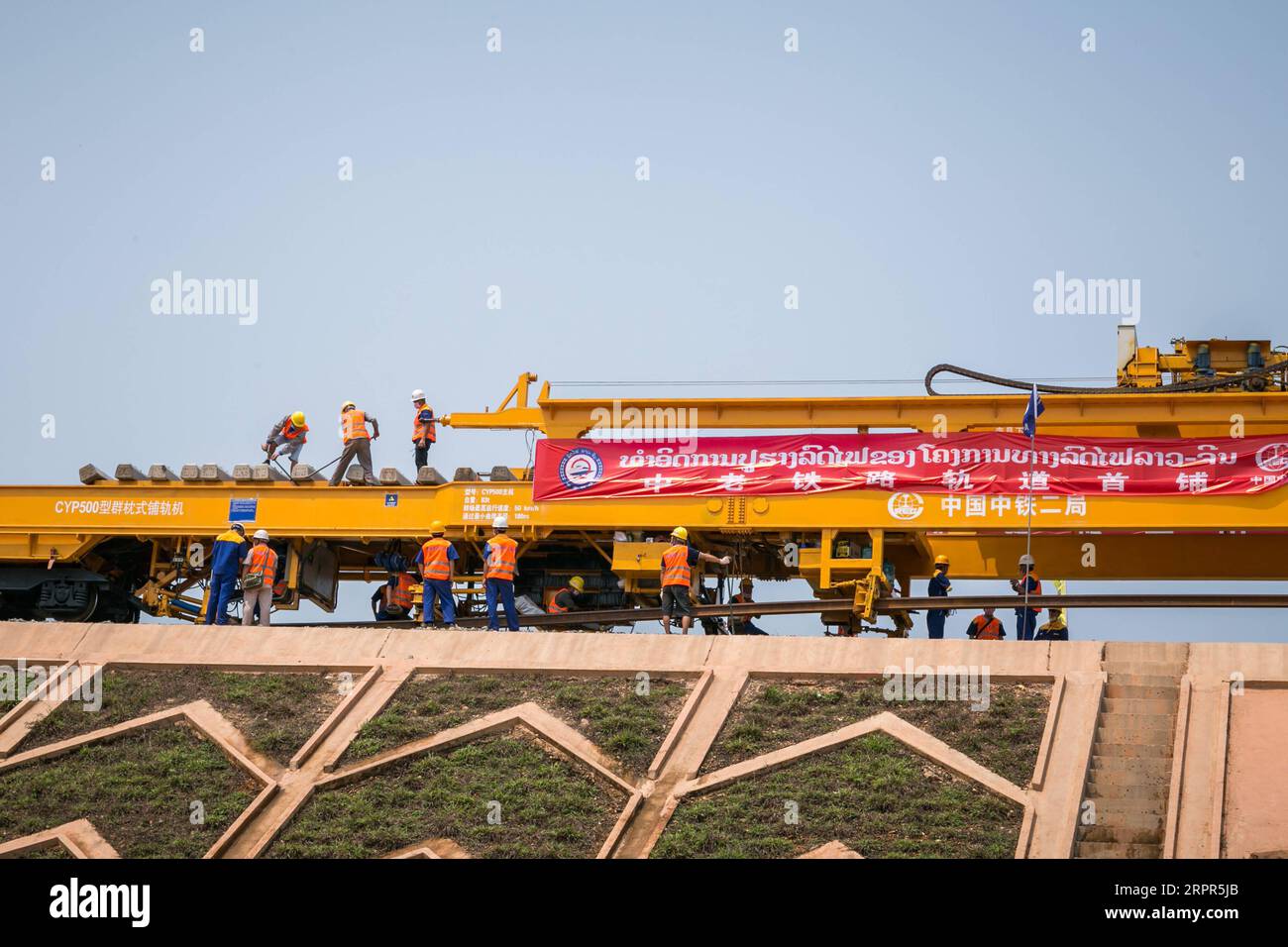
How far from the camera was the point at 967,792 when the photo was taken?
15383 mm

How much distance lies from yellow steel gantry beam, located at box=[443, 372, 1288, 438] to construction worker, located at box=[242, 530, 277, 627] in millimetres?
4712

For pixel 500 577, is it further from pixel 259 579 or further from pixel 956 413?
pixel 956 413

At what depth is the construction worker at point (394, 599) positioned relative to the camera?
25484 millimetres

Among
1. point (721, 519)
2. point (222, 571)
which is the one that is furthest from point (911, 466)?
point (222, 571)

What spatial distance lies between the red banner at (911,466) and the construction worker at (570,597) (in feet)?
4.15

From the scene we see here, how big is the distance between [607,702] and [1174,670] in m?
5.71

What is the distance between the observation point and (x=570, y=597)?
24.4 m

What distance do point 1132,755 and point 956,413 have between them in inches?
350

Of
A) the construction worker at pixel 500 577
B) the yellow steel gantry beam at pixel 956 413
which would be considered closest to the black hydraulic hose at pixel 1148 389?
the yellow steel gantry beam at pixel 956 413

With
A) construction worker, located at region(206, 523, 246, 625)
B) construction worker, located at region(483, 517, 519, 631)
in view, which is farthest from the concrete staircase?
construction worker, located at region(206, 523, 246, 625)

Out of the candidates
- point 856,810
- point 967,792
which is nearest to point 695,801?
point 856,810

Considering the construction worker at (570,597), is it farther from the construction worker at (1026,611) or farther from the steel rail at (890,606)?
the construction worker at (1026,611)

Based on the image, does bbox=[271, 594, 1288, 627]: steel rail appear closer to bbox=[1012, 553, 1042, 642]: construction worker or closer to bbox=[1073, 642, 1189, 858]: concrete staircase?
bbox=[1012, 553, 1042, 642]: construction worker
